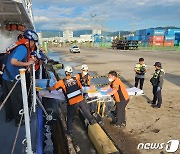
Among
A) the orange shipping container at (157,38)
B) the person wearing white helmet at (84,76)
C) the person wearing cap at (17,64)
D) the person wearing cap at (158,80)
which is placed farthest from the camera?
the orange shipping container at (157,38)

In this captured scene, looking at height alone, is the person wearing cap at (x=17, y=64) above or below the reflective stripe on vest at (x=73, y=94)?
above

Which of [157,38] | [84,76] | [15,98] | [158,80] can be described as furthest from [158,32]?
[15,98]

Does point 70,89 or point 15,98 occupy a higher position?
point 15,98

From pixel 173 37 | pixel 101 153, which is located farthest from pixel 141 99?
pixel 173 37

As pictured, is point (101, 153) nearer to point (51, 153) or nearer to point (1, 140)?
point (51, 153)

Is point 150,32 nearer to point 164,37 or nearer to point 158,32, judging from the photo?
point 158,32

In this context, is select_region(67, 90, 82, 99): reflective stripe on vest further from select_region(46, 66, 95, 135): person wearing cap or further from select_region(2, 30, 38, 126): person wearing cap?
select_region(2, 30, 38, 126): person wearing cap

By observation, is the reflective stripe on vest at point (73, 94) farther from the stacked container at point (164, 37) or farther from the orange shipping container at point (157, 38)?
the orange shipping container at point (157, 38)

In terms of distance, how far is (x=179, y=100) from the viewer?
7691 millimetres

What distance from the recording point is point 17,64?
132 inches

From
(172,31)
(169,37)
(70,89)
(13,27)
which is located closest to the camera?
(70,89)

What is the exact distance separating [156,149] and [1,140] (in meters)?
2.97

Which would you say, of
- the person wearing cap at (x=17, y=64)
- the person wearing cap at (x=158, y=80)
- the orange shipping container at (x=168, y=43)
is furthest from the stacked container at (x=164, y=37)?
the person wearing cap at (x=17, y=64)

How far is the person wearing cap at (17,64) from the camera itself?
339 centimetres
